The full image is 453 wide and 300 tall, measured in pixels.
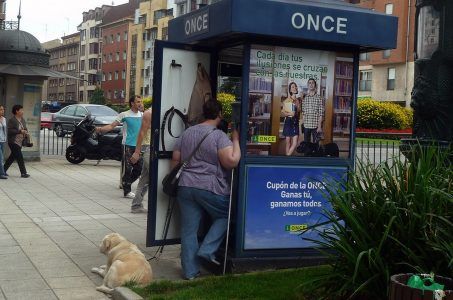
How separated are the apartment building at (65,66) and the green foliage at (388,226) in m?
121

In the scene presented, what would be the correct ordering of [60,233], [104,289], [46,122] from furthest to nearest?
[46,122], [60,233], [104,289]

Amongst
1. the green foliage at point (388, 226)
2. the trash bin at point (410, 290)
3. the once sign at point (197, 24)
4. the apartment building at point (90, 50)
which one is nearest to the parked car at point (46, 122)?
the once sign at point (197, 24)

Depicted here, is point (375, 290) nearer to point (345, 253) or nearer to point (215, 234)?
point (345, 253)

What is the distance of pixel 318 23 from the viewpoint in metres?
6.34

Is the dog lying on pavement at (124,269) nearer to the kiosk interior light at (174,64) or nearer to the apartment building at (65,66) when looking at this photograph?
the kiosk interior light at (174,64)

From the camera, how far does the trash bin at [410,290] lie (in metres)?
3.81

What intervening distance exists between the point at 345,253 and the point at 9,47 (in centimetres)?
1569

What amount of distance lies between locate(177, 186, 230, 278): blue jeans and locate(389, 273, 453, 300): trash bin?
2524mm

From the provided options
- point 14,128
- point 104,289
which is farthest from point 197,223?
point 14,128

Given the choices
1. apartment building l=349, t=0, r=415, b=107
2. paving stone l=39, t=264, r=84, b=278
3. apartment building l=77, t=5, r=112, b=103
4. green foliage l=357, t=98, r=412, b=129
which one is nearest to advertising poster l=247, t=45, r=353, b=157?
paving stone l=39, t=264, r=84, b=278

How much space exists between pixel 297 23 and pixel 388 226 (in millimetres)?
2587

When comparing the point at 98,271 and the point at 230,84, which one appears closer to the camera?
the point at 98,271

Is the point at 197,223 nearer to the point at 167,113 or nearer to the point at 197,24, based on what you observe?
the point at 167,113

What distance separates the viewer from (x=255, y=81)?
6520 millimetres
